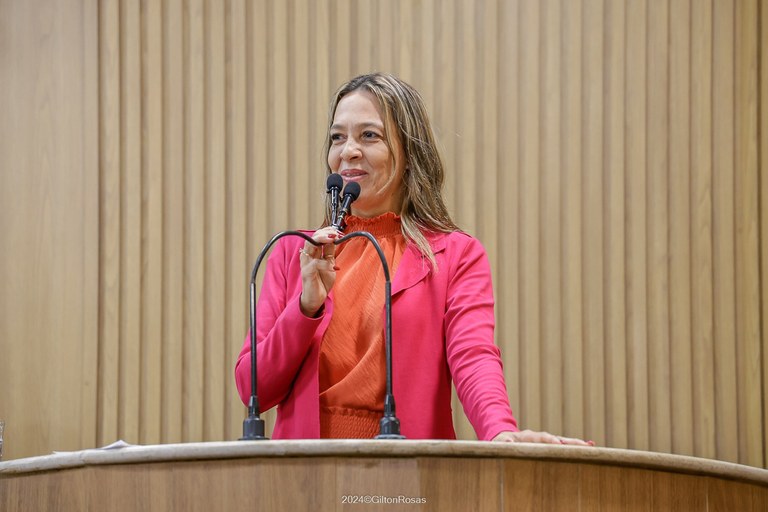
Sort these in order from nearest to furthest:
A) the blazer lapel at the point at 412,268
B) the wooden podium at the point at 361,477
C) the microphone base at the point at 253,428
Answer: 1. the wooden podium at the point at 361,477
2. the microphone base at the point at 253,428
3. the blazer lapel at the point at 412,268

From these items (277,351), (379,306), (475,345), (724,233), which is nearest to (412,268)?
(379,306)

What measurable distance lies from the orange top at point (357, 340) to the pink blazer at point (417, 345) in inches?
1.6

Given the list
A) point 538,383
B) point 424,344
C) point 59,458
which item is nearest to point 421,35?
point 538,383

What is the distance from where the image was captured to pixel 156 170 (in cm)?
362

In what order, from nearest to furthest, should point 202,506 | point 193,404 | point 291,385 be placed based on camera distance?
1. point 202,506
2. point 291,385
3. point 193,404

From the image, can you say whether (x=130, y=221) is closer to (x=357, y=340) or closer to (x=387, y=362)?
(x=357, y=340)

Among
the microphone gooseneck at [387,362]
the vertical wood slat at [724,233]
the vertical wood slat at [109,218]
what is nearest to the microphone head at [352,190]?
the microphone gooseneck at [387,362]

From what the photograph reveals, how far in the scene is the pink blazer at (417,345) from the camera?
7.30ft

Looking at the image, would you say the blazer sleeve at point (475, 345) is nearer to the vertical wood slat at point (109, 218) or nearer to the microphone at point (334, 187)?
the microphone at point (334, 187)

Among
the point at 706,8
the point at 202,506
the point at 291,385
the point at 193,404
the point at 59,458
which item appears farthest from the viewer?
the point at 706,8

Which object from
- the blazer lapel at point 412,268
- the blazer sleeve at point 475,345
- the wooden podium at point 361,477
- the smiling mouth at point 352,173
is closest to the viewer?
the wooden podium at point 361,477

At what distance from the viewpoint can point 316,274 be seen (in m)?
2.18

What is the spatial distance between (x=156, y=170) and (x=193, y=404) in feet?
2.45

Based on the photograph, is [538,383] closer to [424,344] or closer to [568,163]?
[568,163]
